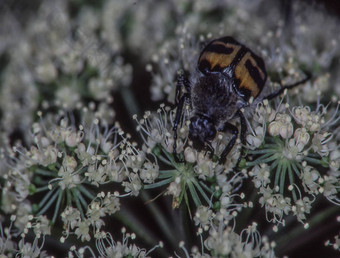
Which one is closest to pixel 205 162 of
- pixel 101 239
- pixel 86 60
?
pixel 101 239

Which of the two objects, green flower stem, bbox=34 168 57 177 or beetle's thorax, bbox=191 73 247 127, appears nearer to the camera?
beetle's thorax, bbox=191 73 247 127

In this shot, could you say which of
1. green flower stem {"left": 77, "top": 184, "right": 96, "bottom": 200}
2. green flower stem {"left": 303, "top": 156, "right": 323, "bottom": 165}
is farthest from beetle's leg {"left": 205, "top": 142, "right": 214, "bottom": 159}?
green flower stem {"left": 77, "top": 184, "right": 96, "bottom": 200}

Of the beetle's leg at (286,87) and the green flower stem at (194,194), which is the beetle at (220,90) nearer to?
the beetle's leg at (286,87)

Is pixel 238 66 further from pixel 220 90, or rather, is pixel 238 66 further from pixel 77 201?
pixel 77 201

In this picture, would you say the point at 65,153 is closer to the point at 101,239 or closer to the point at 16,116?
the point at 101,239

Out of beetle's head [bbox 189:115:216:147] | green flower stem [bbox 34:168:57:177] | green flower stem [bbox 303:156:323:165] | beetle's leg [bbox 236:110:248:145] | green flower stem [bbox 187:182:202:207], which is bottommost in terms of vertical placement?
green flower stem [bbox 303:156:323:165]

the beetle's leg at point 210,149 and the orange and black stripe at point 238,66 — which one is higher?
the orange and black stripe at point 238,66

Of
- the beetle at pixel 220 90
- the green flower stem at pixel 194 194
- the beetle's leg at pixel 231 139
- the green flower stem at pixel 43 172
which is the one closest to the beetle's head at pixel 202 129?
the beetle at pixel 220 90

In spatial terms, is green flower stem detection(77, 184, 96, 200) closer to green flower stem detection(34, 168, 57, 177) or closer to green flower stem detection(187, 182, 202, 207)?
green flower stem detection(34, 168, 57, 177)
